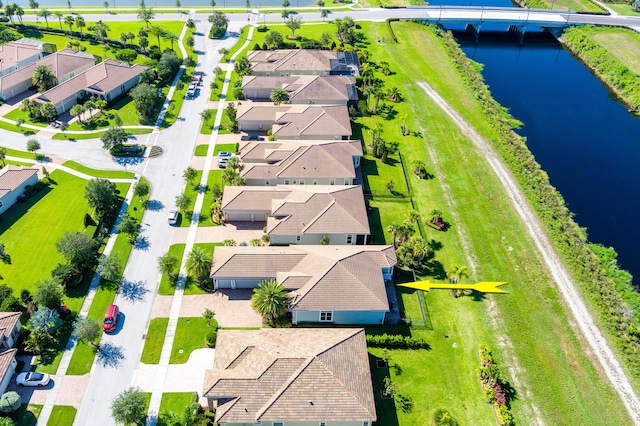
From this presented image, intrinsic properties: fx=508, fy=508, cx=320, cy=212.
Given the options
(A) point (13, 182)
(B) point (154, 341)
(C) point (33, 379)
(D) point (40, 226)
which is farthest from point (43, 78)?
(C) point (33, 379)

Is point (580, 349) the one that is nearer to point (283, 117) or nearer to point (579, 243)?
point (579, 243)

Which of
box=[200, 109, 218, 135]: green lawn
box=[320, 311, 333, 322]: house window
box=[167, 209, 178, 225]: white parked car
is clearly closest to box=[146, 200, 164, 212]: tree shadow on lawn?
box=[167, 209, 178, 225]: white parked car

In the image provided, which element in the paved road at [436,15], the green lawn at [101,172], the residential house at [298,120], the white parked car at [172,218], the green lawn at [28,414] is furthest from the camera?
the paved road at [436,15]

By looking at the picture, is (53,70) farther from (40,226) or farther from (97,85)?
(40,226)

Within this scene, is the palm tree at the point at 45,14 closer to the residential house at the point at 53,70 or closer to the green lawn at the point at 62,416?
the residential house at the point at 53,70

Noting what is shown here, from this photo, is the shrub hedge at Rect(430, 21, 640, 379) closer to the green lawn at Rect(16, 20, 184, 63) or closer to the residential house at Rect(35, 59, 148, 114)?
the residential house at Rect(35, 59, 148, 114)

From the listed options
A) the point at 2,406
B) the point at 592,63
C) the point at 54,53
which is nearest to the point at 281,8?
the point at 54,53

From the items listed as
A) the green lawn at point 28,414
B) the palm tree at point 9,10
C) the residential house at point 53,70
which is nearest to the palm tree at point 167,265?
the green lawn at point 28,414

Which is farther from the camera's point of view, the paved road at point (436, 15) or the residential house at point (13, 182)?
the paved road at point (436, 15)
